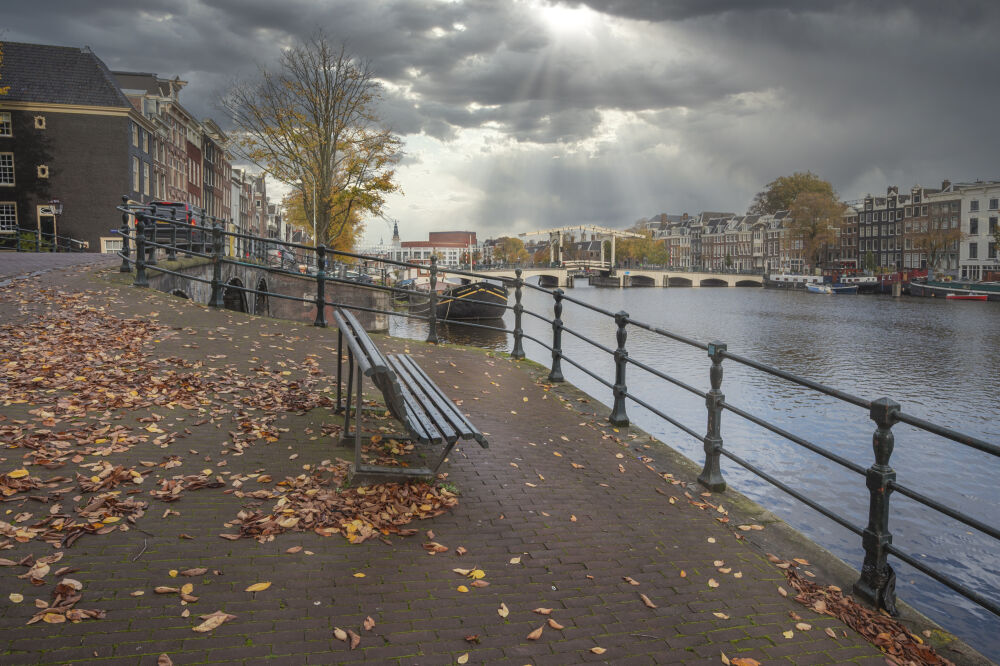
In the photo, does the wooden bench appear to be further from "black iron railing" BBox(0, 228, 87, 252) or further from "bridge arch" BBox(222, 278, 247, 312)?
"black iron railing" BBox(0, 228, 87, 252)

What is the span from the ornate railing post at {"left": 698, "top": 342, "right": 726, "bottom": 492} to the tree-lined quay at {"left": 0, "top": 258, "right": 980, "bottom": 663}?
0.17 metres

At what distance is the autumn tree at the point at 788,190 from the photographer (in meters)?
101

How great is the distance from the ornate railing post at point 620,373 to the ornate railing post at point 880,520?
10.2ft

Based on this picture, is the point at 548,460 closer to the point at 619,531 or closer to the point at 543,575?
the point at 619,531

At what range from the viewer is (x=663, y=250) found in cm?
15388

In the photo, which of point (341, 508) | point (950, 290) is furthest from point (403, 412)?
point (950, 290)

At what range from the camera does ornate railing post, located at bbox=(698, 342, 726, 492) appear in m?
5.68

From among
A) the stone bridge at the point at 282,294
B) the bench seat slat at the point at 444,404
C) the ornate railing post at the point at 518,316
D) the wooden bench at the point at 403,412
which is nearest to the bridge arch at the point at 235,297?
the stone bridge at the point at 282,294

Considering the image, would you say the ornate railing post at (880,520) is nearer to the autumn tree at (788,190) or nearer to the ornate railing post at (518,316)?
the ornate railing post at (518,316)

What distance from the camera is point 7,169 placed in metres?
38.8

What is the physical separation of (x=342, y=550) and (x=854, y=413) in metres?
16.3

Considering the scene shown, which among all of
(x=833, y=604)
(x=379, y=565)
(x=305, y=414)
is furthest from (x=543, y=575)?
(x=305, y=414)

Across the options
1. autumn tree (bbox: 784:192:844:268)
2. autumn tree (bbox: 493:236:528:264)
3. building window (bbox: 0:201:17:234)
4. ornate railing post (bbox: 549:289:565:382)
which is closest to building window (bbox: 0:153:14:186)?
building window (bbox: 0:201:17:234)

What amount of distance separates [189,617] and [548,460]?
3.41 meters
